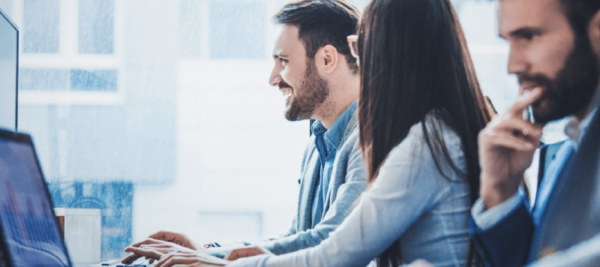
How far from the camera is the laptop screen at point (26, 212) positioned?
655 mm

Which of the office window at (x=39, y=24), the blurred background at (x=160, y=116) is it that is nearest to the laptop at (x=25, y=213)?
the blurred background at (x=160, y=116)

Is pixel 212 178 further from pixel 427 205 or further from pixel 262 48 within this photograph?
pixel 427 205

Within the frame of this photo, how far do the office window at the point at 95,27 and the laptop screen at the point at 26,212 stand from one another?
1.09 metres

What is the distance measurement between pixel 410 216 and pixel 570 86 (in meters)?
0.29

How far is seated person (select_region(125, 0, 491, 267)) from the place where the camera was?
0.69m

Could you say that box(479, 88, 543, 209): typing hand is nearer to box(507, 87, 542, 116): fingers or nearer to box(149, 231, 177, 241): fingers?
box(507, 87, 542, 116): fingers

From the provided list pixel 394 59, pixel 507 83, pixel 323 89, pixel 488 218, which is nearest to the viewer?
pixel 488 218

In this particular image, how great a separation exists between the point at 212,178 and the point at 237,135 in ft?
0.65

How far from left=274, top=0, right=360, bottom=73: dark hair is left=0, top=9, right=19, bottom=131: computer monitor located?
34.1 inches

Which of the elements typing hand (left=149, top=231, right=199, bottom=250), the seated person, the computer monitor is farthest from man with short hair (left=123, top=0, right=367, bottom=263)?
the computer monitor

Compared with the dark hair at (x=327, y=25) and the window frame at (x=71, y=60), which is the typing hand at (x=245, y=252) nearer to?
the dark hair at (x=327, y=25)

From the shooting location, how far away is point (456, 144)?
718mm

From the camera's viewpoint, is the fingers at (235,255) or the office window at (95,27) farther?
the office window at (95,27)

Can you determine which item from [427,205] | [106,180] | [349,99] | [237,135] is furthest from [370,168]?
[106,180]
